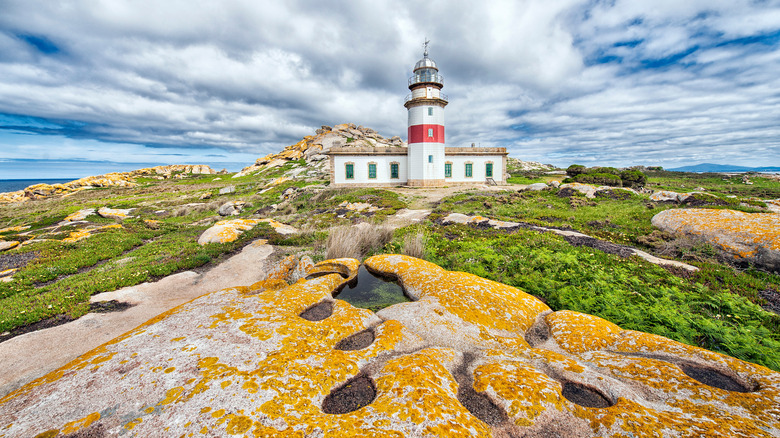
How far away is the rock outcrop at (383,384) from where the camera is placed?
7.29ft

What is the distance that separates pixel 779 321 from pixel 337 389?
24.3ft

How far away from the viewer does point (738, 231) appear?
8.31 meters

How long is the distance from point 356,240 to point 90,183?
7713 cm

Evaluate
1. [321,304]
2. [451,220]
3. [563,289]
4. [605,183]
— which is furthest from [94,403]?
[605,183]

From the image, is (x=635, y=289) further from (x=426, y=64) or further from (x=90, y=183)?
(x=90, y=183)

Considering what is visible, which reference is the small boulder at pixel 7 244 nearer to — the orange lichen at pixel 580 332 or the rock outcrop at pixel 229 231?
the rock outcrop at pixel 229 231

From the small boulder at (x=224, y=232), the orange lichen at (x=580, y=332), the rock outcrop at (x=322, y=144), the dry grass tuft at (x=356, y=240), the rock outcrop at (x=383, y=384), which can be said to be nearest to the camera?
the rock outcrop at (x=383, y=384)

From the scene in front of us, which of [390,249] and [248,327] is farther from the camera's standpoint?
[390,249]

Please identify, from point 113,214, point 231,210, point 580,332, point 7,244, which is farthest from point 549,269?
point 113,214

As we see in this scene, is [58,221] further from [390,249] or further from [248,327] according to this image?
[248,327]

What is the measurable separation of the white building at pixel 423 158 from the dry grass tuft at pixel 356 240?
24.2 metres

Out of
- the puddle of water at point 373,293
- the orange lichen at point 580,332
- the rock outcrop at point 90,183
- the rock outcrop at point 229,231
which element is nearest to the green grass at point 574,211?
the orange lichen at point 580,332

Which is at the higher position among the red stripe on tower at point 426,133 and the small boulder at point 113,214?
the red stripe on tower at point 426,133

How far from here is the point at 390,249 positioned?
383 inches
